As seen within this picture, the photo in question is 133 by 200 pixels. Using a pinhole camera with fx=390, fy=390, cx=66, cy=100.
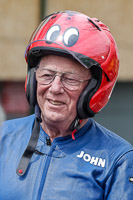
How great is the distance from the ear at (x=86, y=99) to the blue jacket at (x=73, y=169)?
0.44ft

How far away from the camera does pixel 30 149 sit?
2471mm

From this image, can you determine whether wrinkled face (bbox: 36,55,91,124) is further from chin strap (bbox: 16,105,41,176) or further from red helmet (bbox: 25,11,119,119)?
chin strap (bbox: 16,105,41,176)

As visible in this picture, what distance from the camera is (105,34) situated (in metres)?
2.53

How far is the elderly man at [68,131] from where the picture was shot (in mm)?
2299

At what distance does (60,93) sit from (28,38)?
4.92m

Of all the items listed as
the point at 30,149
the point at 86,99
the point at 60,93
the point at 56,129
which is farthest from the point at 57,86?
the point at 30,149

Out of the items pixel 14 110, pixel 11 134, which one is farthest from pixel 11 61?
pixel 11 134

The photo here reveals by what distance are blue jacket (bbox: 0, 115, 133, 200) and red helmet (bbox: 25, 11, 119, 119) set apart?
212mm

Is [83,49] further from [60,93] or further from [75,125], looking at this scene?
[75,125]

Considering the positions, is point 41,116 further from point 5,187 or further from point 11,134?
point 5,187

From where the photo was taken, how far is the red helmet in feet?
7.80

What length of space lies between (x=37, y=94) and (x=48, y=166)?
1.51 ft

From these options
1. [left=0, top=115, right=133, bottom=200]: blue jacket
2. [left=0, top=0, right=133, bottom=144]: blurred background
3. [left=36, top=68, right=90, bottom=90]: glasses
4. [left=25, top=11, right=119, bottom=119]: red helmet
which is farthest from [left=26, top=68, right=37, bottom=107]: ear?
[left=0, top=0, right=133, bottom=144]: blurred background

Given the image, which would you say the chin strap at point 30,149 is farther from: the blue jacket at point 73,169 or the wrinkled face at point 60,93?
the wrinkled face at point 60,93
